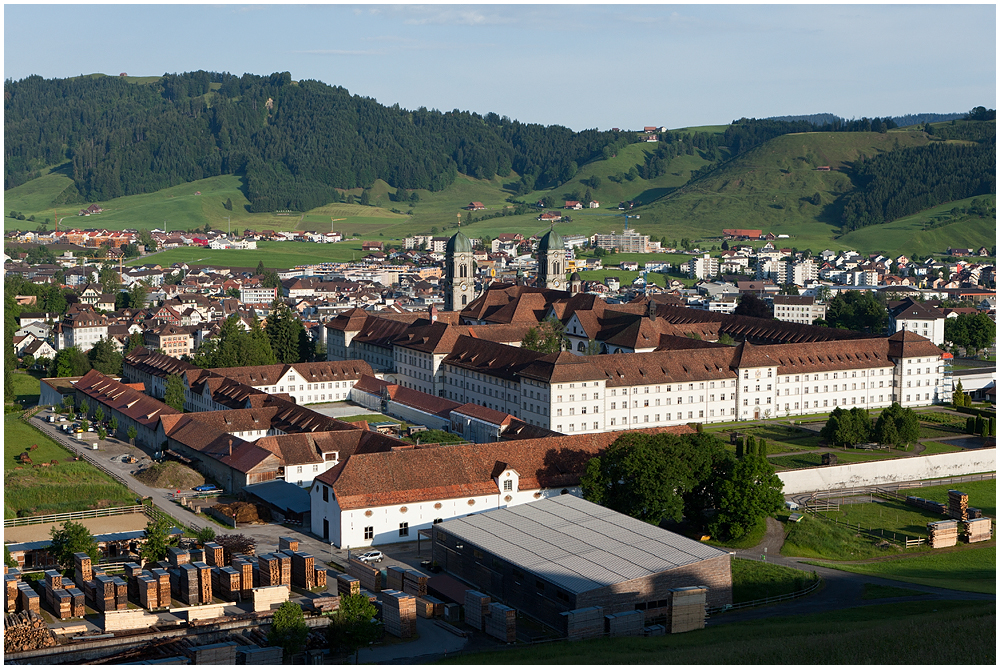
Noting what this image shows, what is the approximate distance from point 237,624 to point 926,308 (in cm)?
9448

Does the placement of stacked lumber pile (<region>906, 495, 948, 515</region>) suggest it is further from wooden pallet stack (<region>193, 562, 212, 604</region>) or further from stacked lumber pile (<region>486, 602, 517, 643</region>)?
wooden pallet stack (<region>193, 562, 212, 604</region>)

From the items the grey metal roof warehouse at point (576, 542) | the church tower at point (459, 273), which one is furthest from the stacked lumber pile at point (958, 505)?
the church tower at point (459, 273)

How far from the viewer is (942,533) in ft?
181

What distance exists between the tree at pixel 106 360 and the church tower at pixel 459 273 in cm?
3179

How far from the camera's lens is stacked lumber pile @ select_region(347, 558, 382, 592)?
46.3 metres

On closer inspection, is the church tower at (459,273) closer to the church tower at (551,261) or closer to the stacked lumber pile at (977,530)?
the church tower at (551,261)

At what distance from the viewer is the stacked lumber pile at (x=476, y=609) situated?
4141 cm

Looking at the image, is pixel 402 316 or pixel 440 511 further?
pixel 402 316

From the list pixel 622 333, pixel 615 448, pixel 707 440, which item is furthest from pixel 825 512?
pixel 622 333

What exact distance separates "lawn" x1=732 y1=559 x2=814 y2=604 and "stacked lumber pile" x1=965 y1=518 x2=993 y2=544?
1197 cm

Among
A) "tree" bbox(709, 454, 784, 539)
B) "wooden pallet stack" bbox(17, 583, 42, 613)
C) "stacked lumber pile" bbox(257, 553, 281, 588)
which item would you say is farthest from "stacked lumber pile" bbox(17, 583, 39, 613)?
"tree" bbox(709, 454, 784, 539)

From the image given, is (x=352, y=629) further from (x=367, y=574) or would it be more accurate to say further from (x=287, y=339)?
(x=287, y=339)

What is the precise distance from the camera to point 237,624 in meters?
41.0

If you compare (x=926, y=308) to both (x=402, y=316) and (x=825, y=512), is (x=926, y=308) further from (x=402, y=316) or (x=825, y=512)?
(x=825, y=512)
